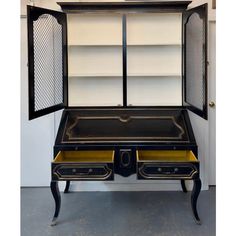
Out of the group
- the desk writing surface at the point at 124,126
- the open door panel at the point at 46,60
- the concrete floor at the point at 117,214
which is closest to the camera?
the open door panel at the point at 46,60

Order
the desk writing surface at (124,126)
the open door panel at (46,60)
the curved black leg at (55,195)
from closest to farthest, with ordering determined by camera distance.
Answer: the open door panel at (46,60) → the curved black leg at (55,195) → the desk writing surface at (124,126)

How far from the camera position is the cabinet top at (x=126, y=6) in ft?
10.2

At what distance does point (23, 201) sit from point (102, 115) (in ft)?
4.22

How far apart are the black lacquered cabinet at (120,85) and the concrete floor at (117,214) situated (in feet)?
0.58

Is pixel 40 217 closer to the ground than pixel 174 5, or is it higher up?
closer to the ground

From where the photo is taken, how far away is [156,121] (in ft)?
10.3

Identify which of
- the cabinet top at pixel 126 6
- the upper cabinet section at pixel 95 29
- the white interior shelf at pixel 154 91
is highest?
the cabinet top at pixel 126 6

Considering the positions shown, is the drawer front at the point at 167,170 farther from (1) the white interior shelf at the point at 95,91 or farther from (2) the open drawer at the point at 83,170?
(1) the white interior shelf at the point at 95,91

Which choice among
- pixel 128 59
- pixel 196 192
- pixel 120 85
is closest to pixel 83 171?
pixel 196 192

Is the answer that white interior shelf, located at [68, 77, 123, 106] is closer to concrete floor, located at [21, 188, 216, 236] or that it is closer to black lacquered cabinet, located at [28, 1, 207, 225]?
black lacquered cabinet, located at [28, 1, 207, 225]

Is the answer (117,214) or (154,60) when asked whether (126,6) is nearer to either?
(154,60)

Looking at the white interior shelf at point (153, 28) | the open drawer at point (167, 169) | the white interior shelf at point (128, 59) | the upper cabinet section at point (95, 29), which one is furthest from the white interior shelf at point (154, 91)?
the open drawer at point (167, 169)
